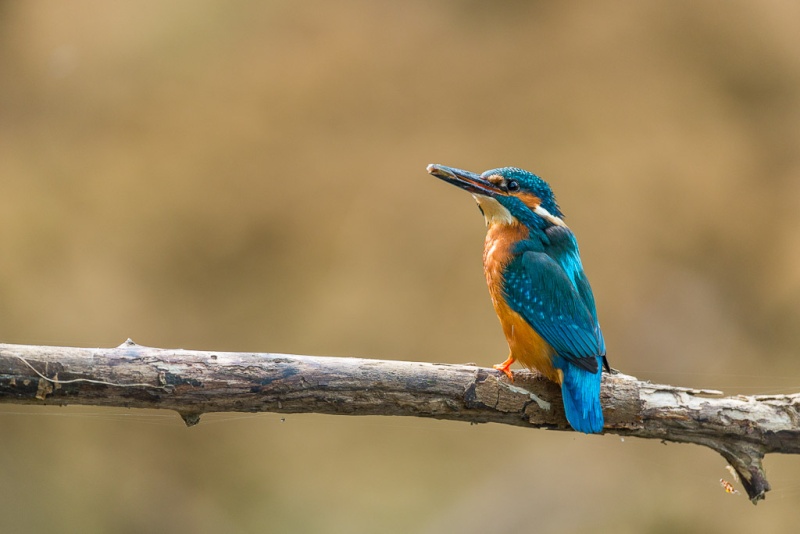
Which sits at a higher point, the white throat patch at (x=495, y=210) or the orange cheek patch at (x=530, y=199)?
the orange cheek patch at (x=530, y=199)

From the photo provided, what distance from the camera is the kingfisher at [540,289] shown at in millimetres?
2117

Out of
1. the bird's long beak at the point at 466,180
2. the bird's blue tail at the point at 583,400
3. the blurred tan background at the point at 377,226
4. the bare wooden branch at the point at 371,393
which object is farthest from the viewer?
the blurred tan background at the point at 377,226

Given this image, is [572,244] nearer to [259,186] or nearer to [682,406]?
[682,406]

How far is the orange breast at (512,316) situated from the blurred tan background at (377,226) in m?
1.73

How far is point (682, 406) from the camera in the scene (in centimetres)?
211

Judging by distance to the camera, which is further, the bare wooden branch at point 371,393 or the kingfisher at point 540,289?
the kingfisher at point 540,289

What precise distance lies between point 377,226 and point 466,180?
6.08 ft

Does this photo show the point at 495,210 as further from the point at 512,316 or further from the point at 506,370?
the point at 506,370

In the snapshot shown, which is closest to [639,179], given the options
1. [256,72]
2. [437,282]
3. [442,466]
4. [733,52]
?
[733,52]

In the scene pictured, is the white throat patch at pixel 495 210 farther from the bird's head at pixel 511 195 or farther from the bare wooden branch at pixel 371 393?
the bare wooden branch at pixel 371 393

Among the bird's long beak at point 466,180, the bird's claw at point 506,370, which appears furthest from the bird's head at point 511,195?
the bird's claw at point 506,370

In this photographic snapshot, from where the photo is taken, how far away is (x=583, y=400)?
205cm

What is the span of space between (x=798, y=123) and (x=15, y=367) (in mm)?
4039

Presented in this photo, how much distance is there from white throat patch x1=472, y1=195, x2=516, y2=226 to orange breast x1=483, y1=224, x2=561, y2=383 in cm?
2
